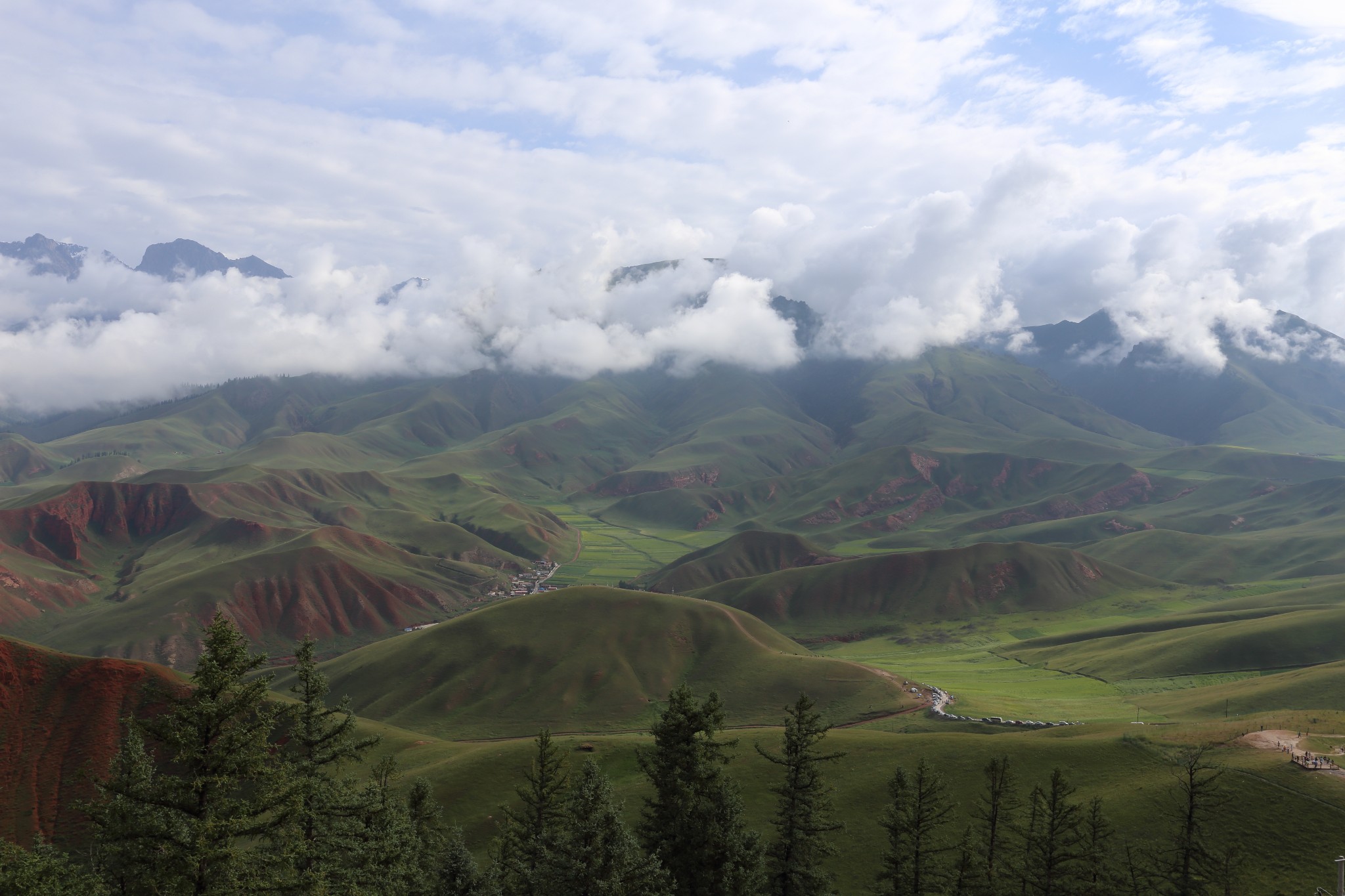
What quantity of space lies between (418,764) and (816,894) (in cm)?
6757

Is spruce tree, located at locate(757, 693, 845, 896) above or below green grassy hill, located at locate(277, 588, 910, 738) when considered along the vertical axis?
above

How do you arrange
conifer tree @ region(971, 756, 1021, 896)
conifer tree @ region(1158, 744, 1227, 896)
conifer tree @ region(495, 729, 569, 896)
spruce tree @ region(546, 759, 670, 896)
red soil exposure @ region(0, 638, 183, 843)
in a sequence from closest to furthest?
spruce tree @ region(546, 759, 670, 896)
conifer tree @ region(1158, 744, 1227, 896)
conifer tree @ region(495, 729, 569, 896)
conifer tree @ region(971, 756, 1021, 896)
red soil exposure @ region(0, 638, 183, 843)

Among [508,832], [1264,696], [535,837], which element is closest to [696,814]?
[535,837]

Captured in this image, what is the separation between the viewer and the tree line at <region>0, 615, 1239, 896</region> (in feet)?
84.2

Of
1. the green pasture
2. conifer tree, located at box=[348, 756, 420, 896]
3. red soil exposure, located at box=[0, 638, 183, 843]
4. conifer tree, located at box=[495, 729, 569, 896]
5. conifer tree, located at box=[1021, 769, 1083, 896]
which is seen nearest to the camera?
conifer tree, located at box=[348, 756, 420, 896]

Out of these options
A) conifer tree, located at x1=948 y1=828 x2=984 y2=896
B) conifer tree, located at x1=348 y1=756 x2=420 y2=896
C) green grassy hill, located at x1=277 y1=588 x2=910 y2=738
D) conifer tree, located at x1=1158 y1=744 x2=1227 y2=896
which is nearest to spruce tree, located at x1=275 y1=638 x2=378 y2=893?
conifer tree, located at x1=348 y1=756 x2=420 y2=896

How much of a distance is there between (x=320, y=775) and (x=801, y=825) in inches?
1196

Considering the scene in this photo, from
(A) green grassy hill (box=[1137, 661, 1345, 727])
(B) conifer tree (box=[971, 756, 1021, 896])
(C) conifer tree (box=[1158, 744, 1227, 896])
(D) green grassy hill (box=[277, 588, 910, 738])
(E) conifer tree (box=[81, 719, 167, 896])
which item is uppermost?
(E) conifer tree (box=[81, 719, 167, 896])

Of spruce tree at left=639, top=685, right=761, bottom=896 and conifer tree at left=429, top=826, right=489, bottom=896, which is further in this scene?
→ conifer tree at left=429, top=826, right=489, bottom=896

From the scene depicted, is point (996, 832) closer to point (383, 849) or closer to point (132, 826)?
point (383, 849)

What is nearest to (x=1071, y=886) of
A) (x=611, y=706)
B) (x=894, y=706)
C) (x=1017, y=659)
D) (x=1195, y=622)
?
(x=894, y=706)

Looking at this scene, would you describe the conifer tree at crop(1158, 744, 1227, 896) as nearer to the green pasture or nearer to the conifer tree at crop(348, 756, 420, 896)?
the conifer tree at crop(348, 756, 420, 896)

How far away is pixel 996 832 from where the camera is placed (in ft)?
202

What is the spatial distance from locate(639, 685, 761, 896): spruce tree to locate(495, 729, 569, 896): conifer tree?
724 cm
